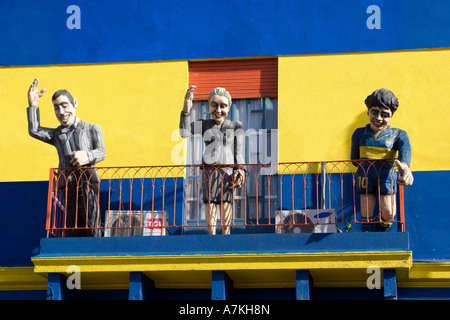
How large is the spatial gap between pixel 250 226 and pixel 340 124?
6.13 ft

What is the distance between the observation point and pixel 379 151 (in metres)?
13.8

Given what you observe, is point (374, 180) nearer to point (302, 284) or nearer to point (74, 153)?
point (302, 284)

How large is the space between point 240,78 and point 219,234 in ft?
8.82

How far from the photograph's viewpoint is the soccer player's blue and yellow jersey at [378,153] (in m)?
13.6

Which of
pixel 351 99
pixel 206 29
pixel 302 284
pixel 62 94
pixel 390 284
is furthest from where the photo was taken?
pixel 206 29

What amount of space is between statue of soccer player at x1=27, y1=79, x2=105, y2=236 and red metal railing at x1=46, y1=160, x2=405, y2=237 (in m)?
0.01

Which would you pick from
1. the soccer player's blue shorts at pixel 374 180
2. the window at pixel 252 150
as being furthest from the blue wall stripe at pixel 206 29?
the soccer player's blue shorts at pixel 374 180

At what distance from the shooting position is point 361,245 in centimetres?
1308

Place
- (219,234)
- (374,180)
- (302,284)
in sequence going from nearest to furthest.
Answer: (302,284)
(374,180)
(219,234)

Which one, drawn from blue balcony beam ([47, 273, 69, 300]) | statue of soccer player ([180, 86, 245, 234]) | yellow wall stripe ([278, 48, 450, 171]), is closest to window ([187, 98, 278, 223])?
yellow wall stripe ([278, 48, 450, 171])

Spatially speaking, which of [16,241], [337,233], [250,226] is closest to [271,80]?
[250,226]

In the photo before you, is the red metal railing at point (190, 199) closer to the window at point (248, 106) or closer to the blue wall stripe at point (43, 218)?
the window at point (248, 106)

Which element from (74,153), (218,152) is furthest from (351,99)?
(74,153)

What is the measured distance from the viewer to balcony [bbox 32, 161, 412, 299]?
1312cm
